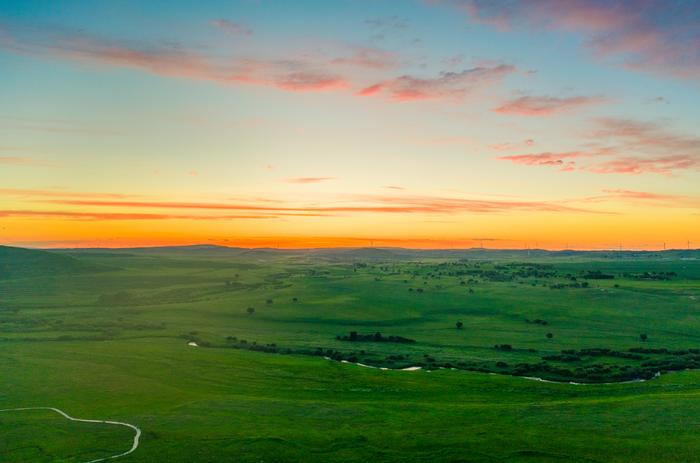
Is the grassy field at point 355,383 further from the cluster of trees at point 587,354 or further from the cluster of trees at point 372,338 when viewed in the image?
the cluster of trees at point 372,338

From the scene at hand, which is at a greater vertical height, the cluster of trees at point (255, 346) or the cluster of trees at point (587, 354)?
the cluster of trees at point (587, 354)

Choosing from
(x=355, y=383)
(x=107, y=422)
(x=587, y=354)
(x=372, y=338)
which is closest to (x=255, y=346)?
(x=372, y=338)

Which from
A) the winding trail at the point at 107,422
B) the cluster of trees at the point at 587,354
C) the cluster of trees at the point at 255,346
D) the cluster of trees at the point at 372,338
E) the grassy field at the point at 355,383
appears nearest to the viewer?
the winding trail at the point at 107,422

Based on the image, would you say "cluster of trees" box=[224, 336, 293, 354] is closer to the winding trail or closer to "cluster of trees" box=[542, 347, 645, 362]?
the winding trail

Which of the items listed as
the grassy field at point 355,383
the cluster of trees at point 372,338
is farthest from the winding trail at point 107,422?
the cluster of trees at point 372,338

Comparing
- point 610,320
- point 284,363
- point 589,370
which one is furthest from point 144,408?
point 610,320

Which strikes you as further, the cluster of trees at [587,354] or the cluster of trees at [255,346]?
the cluster of trees at [255,346]

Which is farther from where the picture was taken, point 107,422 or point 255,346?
point 255,346

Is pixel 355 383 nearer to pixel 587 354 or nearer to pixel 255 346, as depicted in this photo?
pixel 255 346

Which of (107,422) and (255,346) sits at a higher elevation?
(107,422)
